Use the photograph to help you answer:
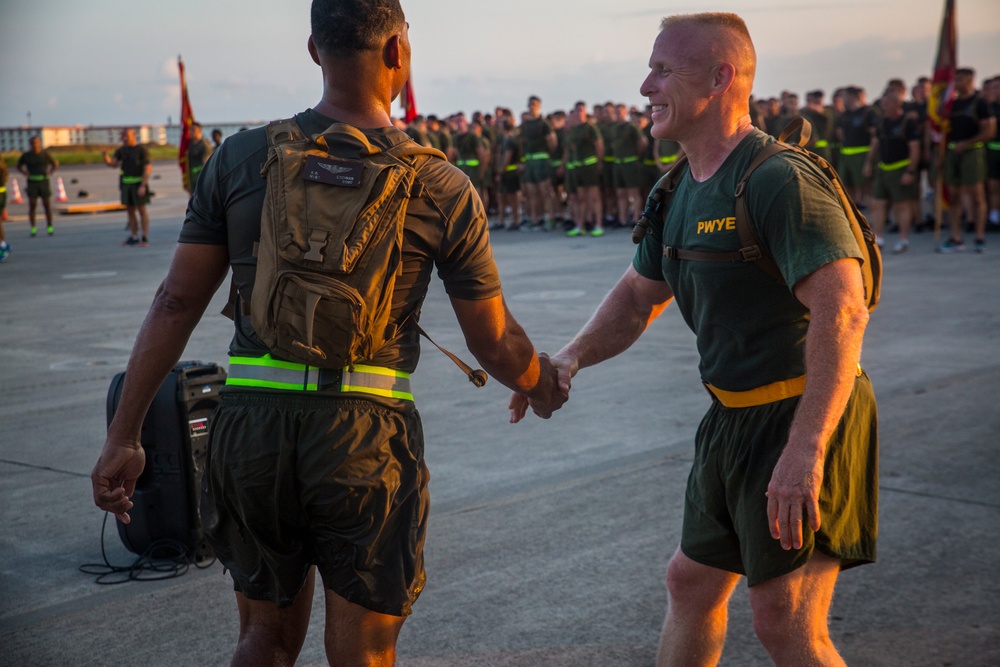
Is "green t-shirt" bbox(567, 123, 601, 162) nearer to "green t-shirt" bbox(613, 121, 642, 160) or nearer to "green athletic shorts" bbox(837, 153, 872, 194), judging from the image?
"green t-shirt" bbox(613, 121, 642, 160)

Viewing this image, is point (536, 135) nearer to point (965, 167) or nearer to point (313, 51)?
point (965, 167)

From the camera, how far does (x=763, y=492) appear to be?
2.84 metres

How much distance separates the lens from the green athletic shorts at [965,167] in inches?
620

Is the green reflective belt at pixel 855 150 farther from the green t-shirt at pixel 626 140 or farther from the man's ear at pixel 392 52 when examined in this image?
the man's ear at pixel 392 52

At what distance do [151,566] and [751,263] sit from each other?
121 inches

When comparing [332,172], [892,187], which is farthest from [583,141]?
[332,172]

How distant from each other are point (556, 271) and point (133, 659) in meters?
12.0

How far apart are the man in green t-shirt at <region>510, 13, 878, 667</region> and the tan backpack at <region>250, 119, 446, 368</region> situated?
880 millimetres

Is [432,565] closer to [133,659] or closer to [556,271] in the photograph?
[133,659]

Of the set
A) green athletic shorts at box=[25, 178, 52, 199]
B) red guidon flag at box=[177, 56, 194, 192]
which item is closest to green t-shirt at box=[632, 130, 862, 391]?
red guidon flag at box=[177, 56, 194, 192]

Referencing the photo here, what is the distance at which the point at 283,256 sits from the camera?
8.36 feet

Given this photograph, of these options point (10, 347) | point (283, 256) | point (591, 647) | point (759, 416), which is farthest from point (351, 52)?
point (10, 347)

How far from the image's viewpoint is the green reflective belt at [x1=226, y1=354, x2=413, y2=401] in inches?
105

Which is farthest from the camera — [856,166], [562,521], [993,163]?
[856,166]
